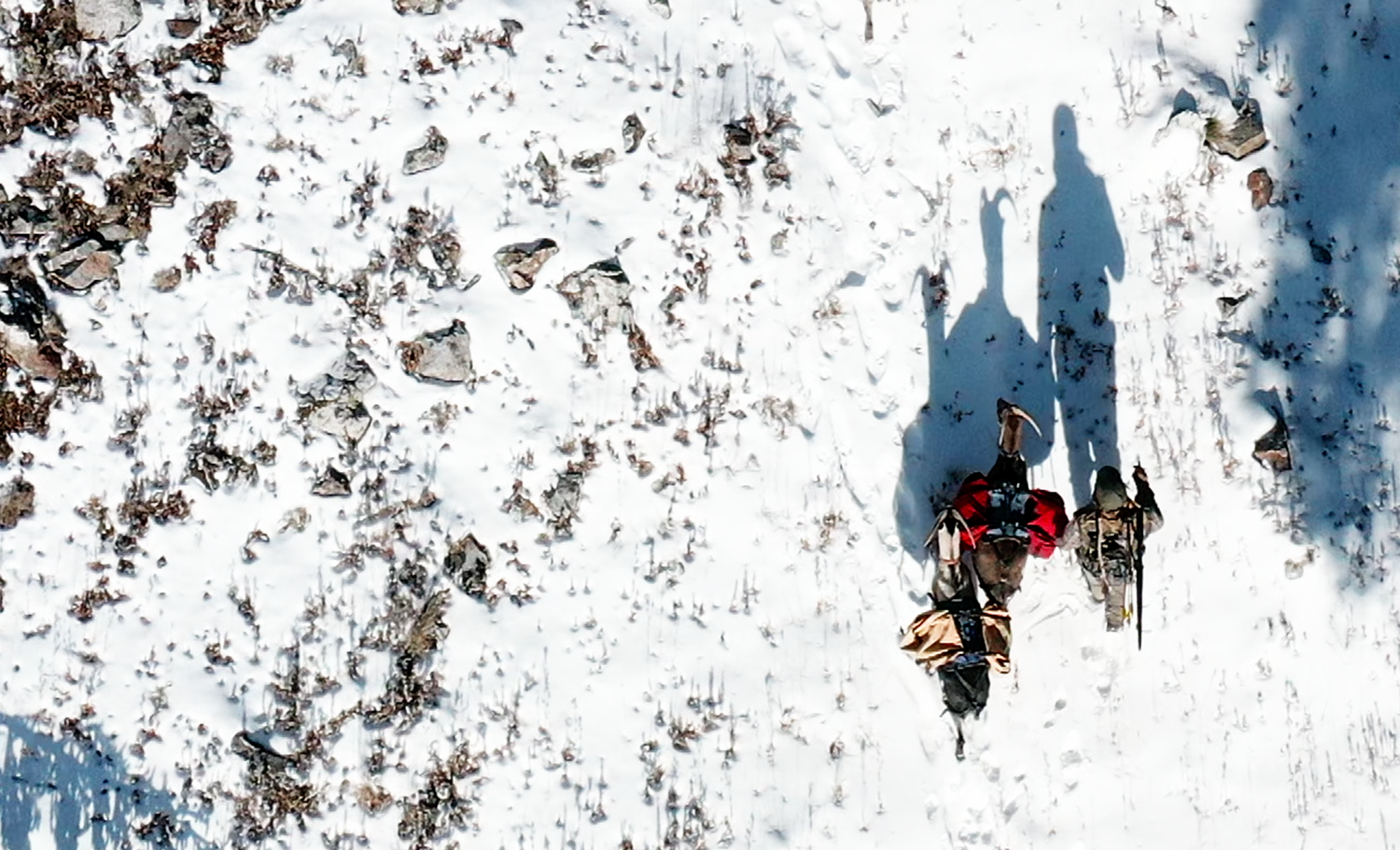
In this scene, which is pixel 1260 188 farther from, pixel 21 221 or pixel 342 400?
pixel 21 221

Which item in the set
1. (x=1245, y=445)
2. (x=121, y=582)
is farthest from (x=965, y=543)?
(x=121, y=582)

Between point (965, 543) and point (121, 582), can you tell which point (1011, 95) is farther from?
point (121, 582)

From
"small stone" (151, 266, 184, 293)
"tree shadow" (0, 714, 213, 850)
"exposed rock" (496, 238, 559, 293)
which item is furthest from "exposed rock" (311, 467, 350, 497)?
"tree shadow" (0, 714, 213, 850)

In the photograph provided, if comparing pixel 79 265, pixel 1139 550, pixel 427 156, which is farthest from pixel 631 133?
pixel 1139 550

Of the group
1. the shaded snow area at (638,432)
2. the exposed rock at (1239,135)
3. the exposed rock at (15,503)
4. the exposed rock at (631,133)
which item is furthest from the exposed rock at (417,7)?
the exposed rock at (1239,135)

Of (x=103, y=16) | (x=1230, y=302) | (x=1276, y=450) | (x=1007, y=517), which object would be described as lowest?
(x=1007, y=517)

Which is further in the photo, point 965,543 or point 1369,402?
point 1369,402
